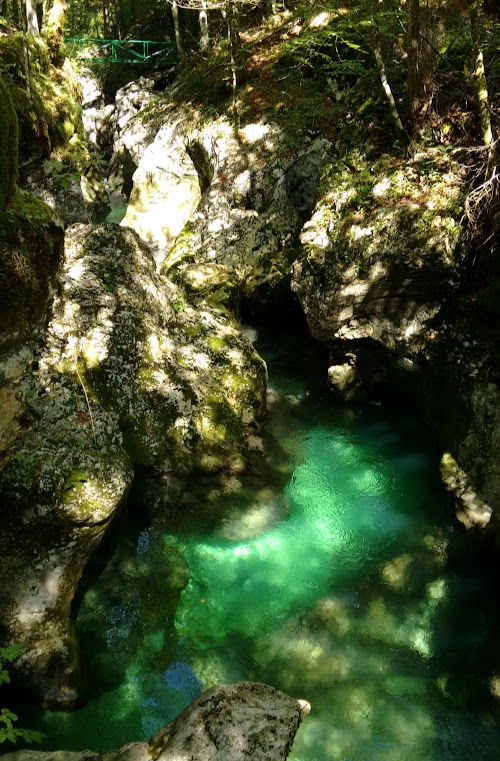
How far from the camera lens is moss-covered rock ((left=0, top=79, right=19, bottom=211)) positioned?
421 cm

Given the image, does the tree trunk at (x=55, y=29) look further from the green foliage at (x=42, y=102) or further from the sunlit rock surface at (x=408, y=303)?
the sunlit rock surface at (x=408, y=303)

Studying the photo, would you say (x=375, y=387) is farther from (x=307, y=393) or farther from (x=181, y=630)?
(x=181, y=630)

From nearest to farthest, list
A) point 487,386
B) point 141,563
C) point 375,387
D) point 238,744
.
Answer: point 238,744 < point 141,563 < point 487,386 < point 375,387

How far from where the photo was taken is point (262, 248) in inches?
384

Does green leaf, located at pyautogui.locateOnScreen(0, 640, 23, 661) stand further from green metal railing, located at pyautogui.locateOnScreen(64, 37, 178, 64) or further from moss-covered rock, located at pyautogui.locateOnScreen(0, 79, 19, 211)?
green metal railing, located at pyautogui.locateOnScreen(64, 37, 178, 64)

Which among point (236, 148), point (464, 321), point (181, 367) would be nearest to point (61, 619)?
point (181, 367)

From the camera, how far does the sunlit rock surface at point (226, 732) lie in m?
2.66

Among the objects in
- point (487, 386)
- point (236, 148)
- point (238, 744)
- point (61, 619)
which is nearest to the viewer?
point (238, 744)

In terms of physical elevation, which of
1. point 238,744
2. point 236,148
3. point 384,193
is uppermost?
point 236,148

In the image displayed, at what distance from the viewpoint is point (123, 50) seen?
21047mm

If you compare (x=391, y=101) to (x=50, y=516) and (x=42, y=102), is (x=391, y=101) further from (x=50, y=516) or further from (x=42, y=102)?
(x=50, y=516)

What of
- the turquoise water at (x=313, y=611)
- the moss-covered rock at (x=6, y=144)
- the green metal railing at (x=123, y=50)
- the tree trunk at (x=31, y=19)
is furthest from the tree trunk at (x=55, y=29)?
the turquoise water at (x=313, y=611)

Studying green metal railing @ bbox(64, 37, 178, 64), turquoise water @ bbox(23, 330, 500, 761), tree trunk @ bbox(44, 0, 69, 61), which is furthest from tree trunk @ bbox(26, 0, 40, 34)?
turquoise water @ bbox(23, 330, 500, 761)

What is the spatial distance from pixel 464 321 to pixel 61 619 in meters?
5.29
